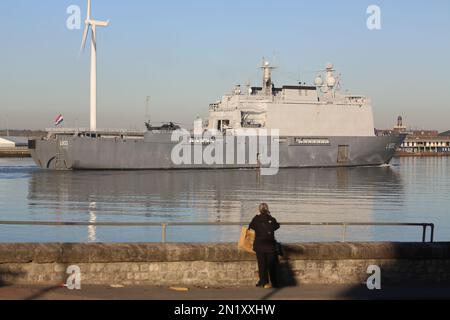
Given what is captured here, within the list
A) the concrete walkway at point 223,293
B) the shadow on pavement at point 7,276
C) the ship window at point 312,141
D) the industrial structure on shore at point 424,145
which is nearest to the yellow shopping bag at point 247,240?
the concrete walkway at point 223,293

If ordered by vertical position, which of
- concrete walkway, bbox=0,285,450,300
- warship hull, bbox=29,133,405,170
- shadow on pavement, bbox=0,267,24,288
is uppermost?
warship hull, bbox=29,133,405,170

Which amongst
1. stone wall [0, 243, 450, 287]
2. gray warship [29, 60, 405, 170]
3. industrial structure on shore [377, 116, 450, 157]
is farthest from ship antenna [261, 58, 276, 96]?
industrial structure on shore [377, 116, 450, 157]


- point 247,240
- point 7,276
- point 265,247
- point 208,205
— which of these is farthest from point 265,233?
point 208,205

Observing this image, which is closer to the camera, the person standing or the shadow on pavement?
the shadow on pavement

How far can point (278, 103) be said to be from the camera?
63219 millimetres

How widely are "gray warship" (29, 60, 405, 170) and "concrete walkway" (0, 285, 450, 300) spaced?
4640cm

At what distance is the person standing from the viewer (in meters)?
9.16

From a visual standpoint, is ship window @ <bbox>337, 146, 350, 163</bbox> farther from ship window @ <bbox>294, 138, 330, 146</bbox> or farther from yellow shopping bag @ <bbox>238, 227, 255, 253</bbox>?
yellow shopping bag @ <bbox>238, 227, 255, 253</bbox>

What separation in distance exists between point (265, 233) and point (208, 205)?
66.8 feet

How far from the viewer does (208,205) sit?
96.6 ft

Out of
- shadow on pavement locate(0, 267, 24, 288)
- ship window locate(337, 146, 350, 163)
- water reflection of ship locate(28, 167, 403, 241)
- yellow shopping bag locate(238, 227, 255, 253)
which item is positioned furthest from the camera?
ship window locate(337, 146, 350, 163)

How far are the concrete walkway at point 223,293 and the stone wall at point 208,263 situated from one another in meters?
0.37

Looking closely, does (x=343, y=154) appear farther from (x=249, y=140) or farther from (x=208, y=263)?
(x=208, y=263)
